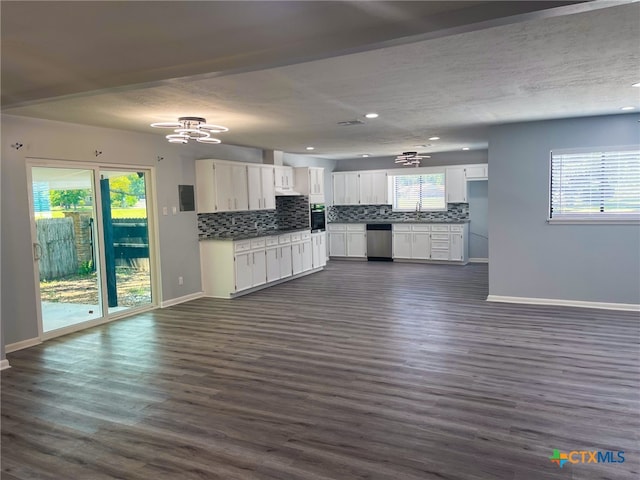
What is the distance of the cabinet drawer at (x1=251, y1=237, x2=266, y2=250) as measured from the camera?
24.6 ft

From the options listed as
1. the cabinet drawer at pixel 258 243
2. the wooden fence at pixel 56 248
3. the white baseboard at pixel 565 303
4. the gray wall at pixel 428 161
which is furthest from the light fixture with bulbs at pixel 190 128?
the gray wall at pixel 428 161

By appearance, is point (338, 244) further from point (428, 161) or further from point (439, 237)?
point (428, 161)

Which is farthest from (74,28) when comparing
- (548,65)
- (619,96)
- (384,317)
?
(619,96)

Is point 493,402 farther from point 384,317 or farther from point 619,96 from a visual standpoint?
point 619,96

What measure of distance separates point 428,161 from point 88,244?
7.76 m

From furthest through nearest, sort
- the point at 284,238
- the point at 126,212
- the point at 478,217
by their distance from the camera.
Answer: the point at 478,217 < the point at 284,238 < the point at 126,212

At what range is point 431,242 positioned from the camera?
10.2 m

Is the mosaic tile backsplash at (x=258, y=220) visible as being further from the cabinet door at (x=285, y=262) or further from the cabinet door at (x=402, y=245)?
the cabinet door at (x=402, y=245)

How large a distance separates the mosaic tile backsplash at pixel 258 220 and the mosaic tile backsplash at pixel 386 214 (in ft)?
7.06

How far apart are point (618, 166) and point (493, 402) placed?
14.0ft

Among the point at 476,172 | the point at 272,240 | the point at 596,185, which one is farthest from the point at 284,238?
the point at 596,185

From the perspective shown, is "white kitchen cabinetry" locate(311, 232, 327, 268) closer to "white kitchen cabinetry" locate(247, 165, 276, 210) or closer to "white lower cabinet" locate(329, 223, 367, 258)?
"white kitchen cabinetry" locate(247, 165, 276, 210)

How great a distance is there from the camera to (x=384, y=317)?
18.6 feet

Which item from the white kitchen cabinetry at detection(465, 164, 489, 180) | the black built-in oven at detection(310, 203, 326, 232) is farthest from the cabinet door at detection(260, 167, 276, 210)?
the white kitchen cabinetry at detection(465, 164, 489, 180)
